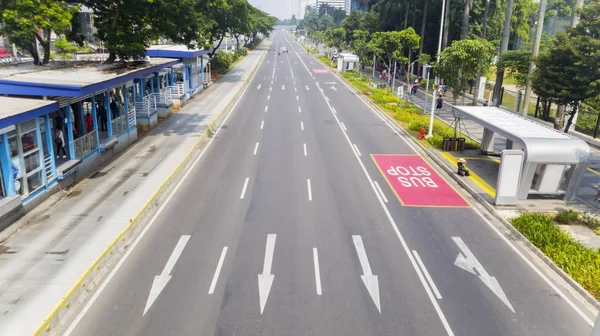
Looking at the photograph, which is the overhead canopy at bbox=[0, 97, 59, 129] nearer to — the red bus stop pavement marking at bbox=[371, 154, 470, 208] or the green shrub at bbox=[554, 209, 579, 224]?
the red bus stop pavement marking at bbox=[371, 154, 470, 208]

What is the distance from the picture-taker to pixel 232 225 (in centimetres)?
1645

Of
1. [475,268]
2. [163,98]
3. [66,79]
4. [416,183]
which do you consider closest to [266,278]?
[475,268]

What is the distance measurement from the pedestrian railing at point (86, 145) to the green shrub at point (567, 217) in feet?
67.7

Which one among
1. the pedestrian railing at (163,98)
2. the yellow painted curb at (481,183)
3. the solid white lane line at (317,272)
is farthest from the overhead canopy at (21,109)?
the yellow painted curb at (481,183)

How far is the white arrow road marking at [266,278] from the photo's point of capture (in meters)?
12.0

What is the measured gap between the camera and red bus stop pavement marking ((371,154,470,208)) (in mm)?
19438

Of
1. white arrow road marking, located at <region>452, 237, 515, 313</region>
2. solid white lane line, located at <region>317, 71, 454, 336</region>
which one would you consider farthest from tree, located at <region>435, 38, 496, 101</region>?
white arrow road marking, located at <region>452, 237, 515, 313</region>

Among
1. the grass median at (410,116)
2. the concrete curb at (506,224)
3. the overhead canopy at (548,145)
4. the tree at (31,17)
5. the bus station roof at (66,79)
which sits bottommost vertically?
the concrete curb at (506,224)

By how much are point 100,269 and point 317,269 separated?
641cm

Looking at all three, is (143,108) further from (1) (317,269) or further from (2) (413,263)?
(2) (413,263)

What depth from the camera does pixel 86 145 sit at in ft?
69.2

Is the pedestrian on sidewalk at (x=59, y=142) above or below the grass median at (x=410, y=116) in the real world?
above

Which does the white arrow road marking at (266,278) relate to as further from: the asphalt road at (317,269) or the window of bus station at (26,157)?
the window of bus station at (26,157)

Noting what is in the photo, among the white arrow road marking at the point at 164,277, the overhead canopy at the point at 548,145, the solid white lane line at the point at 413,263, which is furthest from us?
the overhead canopy at the point at 548,145
